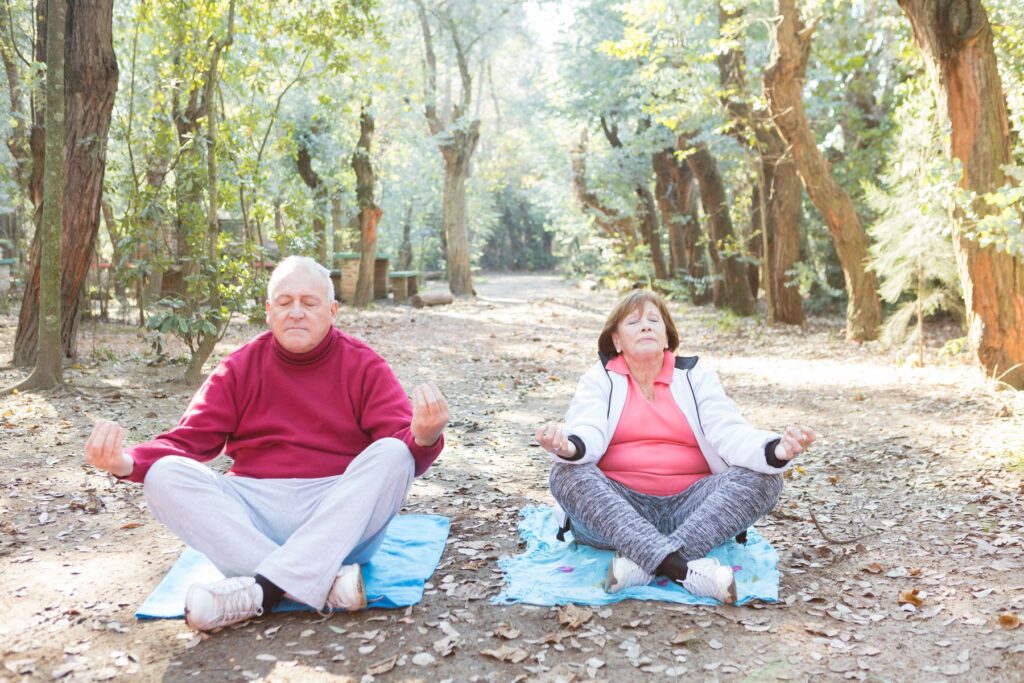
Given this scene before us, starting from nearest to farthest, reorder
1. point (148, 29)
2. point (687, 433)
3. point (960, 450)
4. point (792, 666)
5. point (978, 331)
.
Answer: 1. point (792, 666)
2. point (687, 433)
3. point (960, 450)
4. point (978, 331)
5. point (148, 29)

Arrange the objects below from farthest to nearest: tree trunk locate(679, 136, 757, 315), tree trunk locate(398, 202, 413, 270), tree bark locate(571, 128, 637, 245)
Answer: tree trunk locate(398, 202, 413, 270) → tree bark locate(571, 128, 637, 245) → tree trunk locate(679, 136, 757, 315)

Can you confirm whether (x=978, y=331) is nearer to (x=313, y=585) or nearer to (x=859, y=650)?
(x=859, y=650)

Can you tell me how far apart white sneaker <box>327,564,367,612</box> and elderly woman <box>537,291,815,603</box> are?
0.82m

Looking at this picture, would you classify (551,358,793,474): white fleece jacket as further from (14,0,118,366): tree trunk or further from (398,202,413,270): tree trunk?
(398,202,413,270): tree trunk

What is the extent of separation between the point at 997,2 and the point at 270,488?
725cm

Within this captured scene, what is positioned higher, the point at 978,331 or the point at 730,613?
the point at 978,331

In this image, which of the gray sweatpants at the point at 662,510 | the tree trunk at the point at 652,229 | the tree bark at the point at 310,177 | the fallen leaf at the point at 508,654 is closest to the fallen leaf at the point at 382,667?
the fallen leaf at the point at 508,654

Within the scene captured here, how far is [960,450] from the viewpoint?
17.5 feet

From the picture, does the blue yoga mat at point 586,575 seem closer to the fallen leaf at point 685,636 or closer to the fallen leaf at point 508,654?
the fallen leaf at point 685,636

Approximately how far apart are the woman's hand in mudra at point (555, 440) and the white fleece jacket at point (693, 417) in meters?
0.09

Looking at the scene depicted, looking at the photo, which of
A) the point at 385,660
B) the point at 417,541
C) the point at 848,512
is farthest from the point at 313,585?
the point at 848,512

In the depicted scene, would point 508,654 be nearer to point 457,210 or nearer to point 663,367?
point 663,367

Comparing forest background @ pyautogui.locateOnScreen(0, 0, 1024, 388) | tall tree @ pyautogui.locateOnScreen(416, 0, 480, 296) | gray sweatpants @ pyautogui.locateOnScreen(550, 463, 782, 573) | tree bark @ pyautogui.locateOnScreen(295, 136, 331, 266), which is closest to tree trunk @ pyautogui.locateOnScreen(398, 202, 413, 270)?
forest background @ pyautogui.locateOnScreen(0, 0, 1024, 388)

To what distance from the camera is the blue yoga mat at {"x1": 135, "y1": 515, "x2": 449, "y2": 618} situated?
312 cm
